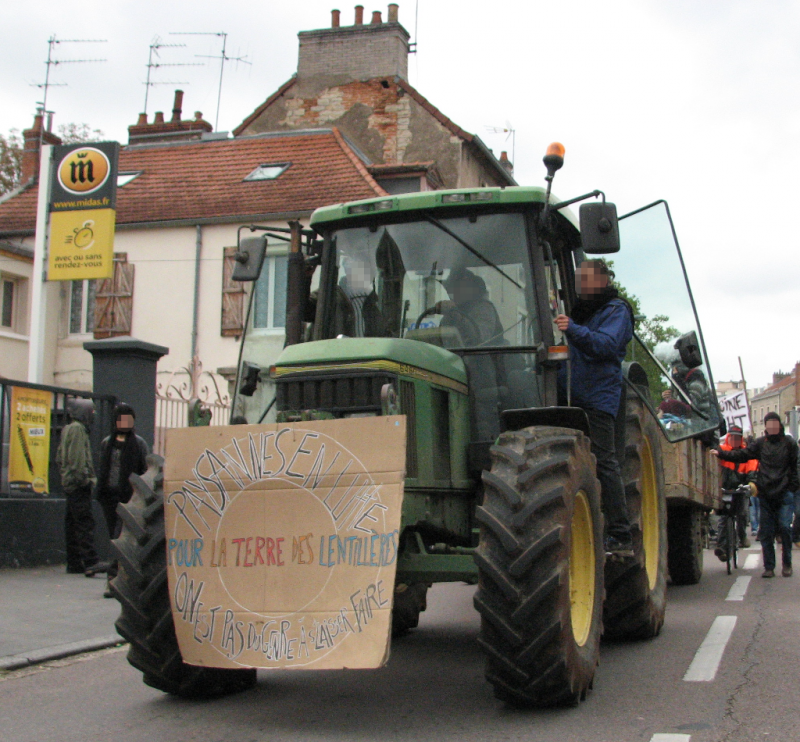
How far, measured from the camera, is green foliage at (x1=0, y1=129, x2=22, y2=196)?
38688 millimetres

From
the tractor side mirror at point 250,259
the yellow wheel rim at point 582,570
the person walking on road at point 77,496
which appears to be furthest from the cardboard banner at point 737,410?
the yellow wheel rim at point 582,570

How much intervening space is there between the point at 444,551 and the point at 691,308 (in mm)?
3099

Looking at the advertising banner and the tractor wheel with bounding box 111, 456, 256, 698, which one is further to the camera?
the advertising banner

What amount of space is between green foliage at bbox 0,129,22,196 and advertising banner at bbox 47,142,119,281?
22.6 m

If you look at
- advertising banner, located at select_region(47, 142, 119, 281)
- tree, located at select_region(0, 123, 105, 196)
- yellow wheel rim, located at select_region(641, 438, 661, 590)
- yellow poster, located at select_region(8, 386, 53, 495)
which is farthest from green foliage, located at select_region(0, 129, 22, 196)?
yellow wheel rim, located at select_region(641, 438, 661, 590)

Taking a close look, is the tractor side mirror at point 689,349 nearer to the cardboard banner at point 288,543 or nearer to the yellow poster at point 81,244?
the cardboard banner at point 288,543

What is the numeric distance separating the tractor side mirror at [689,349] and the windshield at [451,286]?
2013 millimetres

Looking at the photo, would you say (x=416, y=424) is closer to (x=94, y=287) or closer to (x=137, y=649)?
(x=137, y=649)

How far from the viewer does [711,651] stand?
7.04 metres

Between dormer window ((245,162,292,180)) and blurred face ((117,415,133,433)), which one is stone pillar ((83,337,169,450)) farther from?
dormer window ((245,162,292,180))

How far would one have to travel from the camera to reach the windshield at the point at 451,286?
6.55 m

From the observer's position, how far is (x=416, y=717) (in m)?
5.30

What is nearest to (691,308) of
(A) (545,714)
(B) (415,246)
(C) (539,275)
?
(C) (539,275)

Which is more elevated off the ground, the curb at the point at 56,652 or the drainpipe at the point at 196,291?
the drainpipe at the point at 196,291
